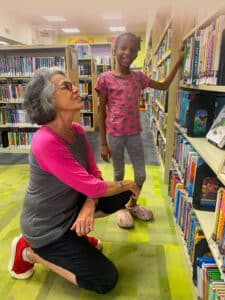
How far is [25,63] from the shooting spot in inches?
134

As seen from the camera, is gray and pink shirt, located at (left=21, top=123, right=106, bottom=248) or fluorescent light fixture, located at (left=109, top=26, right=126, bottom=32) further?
fluorescent light fixture, located at (left=109, top=26, right=126, bottom=32)

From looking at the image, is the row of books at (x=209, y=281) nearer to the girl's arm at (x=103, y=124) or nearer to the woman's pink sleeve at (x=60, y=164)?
the woman's pink sleeve at (x=60, y=164)

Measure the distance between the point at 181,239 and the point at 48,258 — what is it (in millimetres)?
856

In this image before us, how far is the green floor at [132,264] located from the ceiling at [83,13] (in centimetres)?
451

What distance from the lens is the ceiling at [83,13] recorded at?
6.12m

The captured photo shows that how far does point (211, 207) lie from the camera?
1.28 metres

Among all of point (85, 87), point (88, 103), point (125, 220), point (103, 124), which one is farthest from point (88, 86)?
point (125, 220)

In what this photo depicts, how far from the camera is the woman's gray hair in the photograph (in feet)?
3.77

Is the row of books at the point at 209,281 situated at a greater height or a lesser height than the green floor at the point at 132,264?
greater

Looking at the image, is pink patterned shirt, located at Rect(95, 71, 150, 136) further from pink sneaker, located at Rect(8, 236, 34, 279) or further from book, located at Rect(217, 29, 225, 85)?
pink sneaker, located at Rect(8, 236, 34, 279)

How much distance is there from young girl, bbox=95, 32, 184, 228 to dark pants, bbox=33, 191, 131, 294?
2.03ft

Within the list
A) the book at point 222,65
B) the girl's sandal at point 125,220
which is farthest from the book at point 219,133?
the girl's sandal at point 125,220

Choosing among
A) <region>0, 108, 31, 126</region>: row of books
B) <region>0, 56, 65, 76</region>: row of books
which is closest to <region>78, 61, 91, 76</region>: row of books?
<region>0, 56, 65, 76</region>: row of books

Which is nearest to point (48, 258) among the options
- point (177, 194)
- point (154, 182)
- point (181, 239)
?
point (181, 239)
